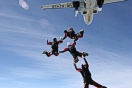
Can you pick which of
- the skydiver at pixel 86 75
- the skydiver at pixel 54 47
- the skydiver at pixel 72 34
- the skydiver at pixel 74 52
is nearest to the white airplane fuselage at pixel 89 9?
the skydiver at pixel 54 47

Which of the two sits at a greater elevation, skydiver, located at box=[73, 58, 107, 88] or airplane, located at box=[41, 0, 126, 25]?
airplane, located at box=[41, 0, 126, 25]

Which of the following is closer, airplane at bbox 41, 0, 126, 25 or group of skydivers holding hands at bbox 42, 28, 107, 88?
group of skydivers holding hands at bbox 42, 28, 107, 88

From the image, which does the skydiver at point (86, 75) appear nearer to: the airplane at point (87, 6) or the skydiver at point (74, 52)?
the skydiver at point (74, 52)

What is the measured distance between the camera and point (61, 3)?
53281mm

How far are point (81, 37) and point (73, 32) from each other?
3.80ft

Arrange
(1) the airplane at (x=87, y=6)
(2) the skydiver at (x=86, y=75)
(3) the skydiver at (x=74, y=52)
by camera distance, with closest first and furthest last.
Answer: (2) the skydiver at (x=86, y=75), (3) the skydiver at (x=74, y=52), (1) the airplane at (x=87, y=6)

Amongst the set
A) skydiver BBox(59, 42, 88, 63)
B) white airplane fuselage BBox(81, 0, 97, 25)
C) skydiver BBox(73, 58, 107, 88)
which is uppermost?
white airplane fuselage BBox(81, 0, 97, 25)

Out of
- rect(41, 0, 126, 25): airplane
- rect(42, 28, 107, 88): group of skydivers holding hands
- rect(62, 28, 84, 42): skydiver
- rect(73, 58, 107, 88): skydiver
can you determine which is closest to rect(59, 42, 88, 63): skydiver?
rect(42, 28, 107, 88): group of skydivers holding hands

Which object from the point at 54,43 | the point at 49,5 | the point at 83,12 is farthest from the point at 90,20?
the point at 54,43

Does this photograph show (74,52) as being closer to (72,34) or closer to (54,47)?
(72,34)

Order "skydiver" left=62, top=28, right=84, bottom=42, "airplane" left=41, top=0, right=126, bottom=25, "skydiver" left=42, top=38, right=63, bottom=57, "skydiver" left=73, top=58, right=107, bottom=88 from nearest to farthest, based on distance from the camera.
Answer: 1. "skydiver" left=73, top=58, right=107, bottom=88
2. "skydiver" left=62, top=28, right=84, bottom=42
3. "skydiver" left=42, top=38, right=63, bottom=57
4. "airplane" left=41, top=0, right=126, bottom=25

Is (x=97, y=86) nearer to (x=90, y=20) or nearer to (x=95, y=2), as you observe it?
(x=95, y=2)

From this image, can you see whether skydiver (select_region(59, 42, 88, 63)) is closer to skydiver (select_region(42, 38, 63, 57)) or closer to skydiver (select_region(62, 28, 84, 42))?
skydiver (select_region(62, 28, 84, 42))

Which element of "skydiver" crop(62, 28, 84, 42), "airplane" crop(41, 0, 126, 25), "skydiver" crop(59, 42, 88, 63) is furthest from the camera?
"airplane" crop(41, 0, 126, 25)
